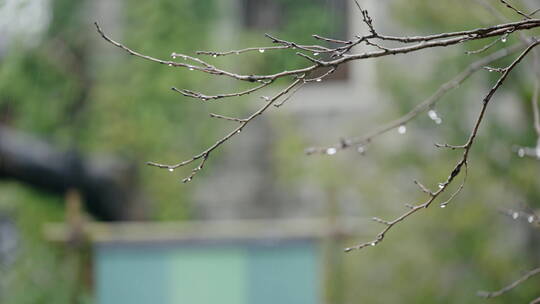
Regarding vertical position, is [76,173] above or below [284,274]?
above

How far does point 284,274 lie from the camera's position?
6324mm

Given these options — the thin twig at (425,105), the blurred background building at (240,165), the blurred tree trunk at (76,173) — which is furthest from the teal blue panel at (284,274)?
the thin twig at (425,105)

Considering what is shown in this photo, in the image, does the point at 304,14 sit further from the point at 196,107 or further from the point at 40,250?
the point at 40,250

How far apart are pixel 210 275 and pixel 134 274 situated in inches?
20.9

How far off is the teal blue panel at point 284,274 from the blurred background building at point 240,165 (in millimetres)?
11

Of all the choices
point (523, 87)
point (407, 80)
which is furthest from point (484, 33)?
point (407, 80)

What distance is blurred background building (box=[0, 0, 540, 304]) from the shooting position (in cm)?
639

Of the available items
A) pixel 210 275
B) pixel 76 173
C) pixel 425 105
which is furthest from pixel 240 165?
pixel 425 105

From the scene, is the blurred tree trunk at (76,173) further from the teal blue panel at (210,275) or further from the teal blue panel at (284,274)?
the teal blue panel at (284,274)

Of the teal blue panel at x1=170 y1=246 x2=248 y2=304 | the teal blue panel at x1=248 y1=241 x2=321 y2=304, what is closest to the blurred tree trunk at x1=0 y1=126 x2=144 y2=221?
the teal blue panel at x1=170 y1=246 x2=248 y2=304

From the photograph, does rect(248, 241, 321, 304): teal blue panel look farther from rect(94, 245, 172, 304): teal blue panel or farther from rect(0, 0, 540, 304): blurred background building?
rect(94, 245, 172, 304): teal blue panel

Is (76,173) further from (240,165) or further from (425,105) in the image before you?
(425,105)

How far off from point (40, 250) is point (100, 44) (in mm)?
3034

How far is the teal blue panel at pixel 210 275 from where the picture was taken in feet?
20.8
